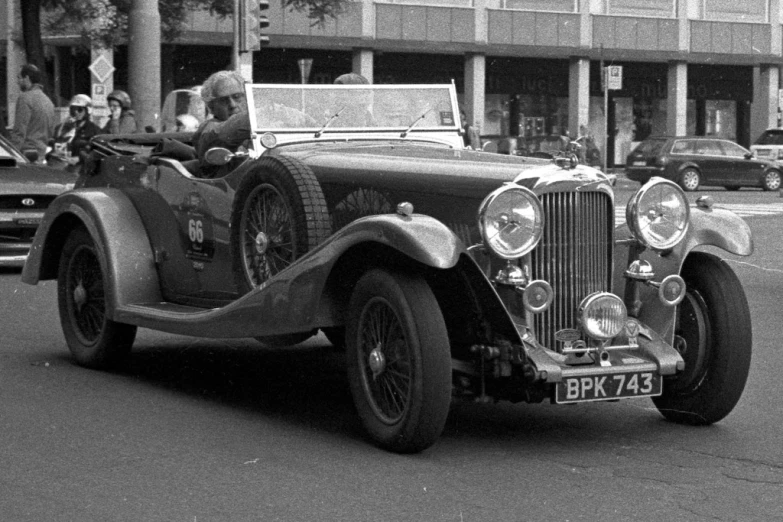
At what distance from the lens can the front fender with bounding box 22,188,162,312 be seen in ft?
25.4

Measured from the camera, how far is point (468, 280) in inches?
223

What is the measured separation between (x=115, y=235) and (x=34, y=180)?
5766 mm

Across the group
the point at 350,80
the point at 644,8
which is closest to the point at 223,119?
the point at 350,80

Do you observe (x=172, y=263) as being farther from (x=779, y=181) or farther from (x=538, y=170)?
(x=779, y=181)

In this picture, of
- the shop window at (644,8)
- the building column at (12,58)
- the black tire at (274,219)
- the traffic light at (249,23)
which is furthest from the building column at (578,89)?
the black tire at (274,219)

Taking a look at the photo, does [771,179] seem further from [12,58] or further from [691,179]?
[12,58]

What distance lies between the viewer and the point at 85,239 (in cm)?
816

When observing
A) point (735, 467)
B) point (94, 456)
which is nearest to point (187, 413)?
point (94, 456)

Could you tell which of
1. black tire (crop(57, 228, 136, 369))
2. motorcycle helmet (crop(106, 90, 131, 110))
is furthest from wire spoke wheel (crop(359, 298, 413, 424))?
motorcycle helmet (crop(106, 90, 131, 110))

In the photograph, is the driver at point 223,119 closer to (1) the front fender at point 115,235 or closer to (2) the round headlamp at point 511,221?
(1) the front fender at point 115,235

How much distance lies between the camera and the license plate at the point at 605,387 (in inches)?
220

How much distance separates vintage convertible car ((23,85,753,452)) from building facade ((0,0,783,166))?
34.1 m

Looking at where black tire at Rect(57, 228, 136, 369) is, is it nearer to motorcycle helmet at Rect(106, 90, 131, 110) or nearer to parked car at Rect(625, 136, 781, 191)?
motorcycle helmet at Rect(106, 90, 131, 110)

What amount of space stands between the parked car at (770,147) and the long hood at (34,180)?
1117 inches
